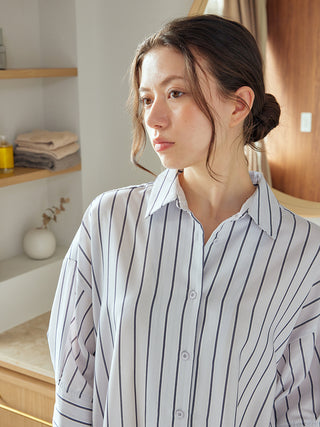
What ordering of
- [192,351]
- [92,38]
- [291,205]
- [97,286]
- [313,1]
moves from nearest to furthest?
[192,351]
[97,286]
[313,1]
[291,205]
[92,38]

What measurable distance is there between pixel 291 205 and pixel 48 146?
0.83m

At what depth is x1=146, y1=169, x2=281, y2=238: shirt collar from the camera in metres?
1.07

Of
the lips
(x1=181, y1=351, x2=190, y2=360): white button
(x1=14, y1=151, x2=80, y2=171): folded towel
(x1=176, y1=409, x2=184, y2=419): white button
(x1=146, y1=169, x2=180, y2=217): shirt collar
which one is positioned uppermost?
the lips

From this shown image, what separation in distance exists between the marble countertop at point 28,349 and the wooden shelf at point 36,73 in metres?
0.81

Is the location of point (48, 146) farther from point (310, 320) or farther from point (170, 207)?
point (310, 320)

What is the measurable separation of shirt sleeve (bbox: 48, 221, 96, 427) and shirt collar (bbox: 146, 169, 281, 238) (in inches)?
6.1

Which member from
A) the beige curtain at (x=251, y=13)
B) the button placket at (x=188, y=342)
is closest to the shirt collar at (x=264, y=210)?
the button placket at (x=188, y=342)

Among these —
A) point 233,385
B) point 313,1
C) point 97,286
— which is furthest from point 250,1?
point 233,385

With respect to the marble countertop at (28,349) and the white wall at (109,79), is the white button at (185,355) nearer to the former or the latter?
the marble countertop at (28,349)

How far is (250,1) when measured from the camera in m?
1.89

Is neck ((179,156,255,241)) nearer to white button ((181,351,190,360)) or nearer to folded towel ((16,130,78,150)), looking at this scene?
white button ((181,351,190,360))

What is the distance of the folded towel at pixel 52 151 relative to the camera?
6.70 ft

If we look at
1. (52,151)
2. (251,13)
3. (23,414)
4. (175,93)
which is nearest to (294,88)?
(251,13)

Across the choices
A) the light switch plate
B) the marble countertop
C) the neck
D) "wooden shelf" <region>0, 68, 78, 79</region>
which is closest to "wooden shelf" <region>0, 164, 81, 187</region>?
"wooden shelf" <region>0, 68, 78, 79</region>
